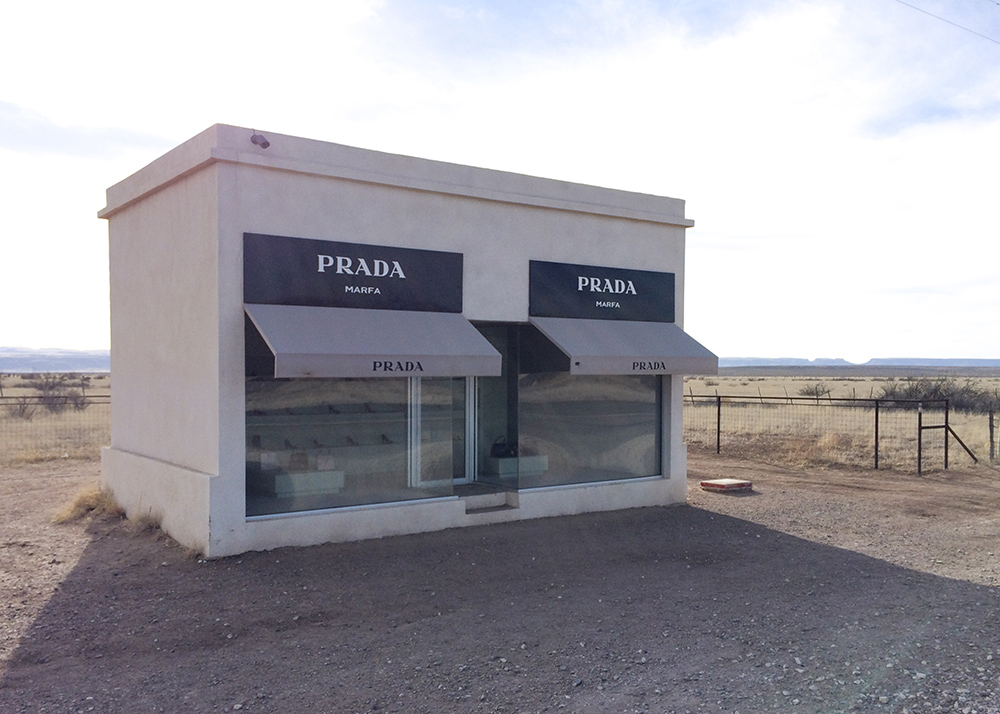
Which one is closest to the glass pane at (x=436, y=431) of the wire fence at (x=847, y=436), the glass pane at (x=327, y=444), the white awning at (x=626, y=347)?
the glass pane at (x=327, y=444)

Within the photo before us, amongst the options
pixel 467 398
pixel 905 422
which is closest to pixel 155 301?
pixel 467 398

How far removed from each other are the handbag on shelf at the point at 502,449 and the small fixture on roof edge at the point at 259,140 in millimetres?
5178

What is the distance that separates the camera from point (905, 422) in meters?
28.2

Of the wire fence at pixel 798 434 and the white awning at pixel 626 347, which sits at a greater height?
the white awning at pixel 626 347

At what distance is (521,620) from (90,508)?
23.5 feet

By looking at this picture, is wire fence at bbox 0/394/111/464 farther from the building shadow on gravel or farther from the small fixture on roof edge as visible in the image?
the small fixture on roof edge

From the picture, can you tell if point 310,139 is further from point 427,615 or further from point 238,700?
point 238,700

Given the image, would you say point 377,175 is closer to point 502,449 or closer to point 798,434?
point 502,449

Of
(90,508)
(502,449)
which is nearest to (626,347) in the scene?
(502,449)

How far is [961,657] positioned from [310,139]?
25.7 ft

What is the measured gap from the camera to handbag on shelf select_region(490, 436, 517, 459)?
1149 centimetres

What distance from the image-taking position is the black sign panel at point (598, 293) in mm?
11094

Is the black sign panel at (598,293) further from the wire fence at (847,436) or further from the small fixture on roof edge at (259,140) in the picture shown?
the wire fence at (847,436)

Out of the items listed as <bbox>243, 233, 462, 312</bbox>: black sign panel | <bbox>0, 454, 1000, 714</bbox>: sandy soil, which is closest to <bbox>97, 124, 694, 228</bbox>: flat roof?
<bbox>243, 233, 462, 312</bbox>: black sign panel
